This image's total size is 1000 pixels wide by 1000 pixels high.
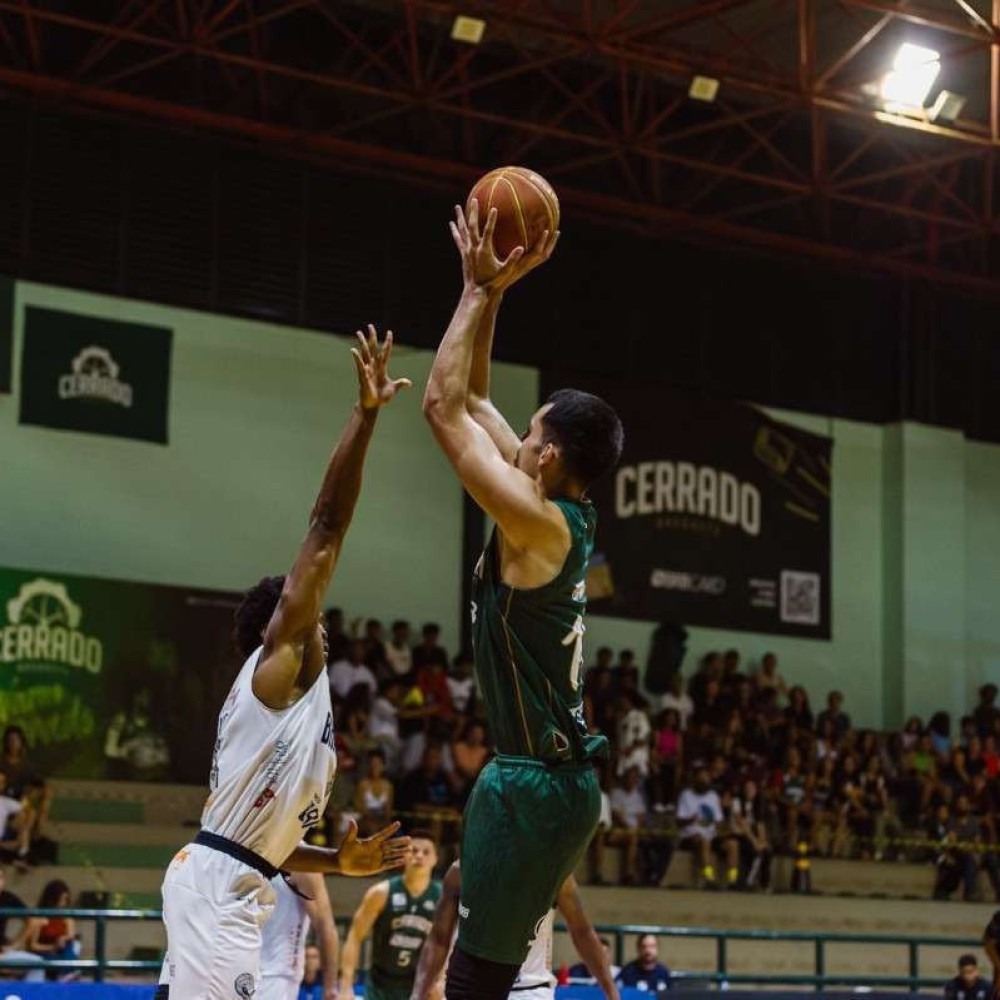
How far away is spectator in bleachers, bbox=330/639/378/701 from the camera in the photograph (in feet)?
66.4

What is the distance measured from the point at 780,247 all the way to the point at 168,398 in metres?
8.42

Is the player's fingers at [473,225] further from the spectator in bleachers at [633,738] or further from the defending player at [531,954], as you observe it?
the spectator in bleachers at [633,738]

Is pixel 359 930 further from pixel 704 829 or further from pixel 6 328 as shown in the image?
pixel 6 328

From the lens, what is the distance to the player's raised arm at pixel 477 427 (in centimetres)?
521

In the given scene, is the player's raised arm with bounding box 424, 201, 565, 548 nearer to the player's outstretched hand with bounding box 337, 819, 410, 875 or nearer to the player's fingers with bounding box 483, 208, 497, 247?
the player's fingers with bounding box 483, 208, 497, 247

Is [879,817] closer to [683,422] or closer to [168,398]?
[683,422]

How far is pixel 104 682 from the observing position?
782 inches

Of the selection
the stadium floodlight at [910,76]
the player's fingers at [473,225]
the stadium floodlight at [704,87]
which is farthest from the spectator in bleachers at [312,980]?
the stadium floodlight at [910,76]

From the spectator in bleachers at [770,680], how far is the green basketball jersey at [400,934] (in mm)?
13252

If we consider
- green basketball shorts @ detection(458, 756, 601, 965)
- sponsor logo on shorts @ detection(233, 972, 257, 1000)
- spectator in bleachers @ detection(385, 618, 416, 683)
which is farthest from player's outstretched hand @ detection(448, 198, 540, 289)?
spectator in bleachers @ detection(385, 618, 416, 683)

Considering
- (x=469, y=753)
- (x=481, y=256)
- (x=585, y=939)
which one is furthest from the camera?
(x=469, y=753)

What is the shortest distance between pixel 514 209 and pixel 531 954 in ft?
15.9

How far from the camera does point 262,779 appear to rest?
242 inches

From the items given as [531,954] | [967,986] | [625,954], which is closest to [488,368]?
[531,954]
